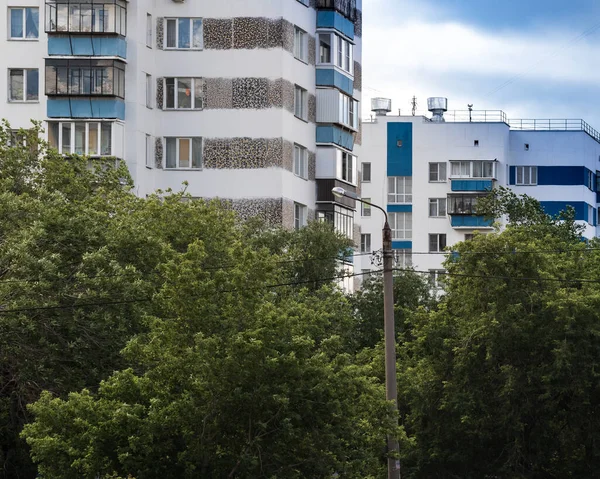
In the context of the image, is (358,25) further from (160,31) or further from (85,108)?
(85,108)

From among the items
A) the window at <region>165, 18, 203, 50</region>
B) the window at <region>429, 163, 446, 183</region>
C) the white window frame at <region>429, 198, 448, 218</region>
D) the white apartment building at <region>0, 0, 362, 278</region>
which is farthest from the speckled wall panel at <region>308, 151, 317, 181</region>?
the white window frame at <region>429, 198, 448, 218</region>

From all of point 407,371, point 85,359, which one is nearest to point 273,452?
point 85,359

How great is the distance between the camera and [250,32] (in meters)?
61.4

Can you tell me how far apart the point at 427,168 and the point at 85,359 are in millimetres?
64998

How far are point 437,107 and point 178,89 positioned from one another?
42484mm

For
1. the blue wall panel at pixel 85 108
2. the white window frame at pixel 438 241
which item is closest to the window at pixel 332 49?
the blue wall panel at pixel 85 108

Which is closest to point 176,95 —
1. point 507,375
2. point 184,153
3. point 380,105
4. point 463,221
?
point 184,153

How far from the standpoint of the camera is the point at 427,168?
324 feet

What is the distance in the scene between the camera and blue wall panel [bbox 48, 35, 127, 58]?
194 ft

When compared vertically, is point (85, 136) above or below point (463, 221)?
above

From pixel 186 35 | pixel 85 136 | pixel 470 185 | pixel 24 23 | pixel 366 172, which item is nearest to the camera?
pixel 85 136

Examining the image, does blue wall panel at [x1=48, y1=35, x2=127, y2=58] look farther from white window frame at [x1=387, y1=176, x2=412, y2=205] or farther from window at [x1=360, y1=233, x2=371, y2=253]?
white window frame at [x1=387, y1=176, x2=412, y2=205]

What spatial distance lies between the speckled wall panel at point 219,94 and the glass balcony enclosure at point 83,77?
404 centimetres

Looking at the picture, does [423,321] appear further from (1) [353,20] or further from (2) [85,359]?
(1) [353,20]
